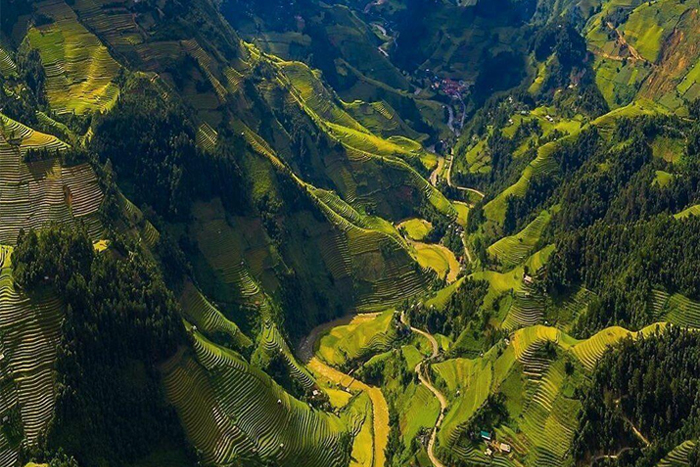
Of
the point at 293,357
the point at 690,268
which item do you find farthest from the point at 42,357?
the point at 690,268

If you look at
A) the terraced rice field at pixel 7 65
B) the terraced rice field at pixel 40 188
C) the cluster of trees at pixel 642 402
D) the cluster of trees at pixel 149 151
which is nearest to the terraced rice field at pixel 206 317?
the cluster of trees at pixel 149 151

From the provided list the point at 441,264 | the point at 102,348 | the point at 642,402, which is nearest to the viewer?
the point at 642,402

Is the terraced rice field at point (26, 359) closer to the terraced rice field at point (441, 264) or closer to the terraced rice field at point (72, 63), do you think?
the terraced rice field at point (72, 63)

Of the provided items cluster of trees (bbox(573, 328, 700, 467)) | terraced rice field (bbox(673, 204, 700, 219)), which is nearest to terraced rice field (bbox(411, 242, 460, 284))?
terraced rice field (bbox(673, 204, 700, 219))

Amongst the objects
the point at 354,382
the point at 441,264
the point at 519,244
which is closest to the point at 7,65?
the point at 354,382

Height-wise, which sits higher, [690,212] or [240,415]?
[690,212]

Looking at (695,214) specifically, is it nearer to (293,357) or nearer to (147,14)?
(293,357)

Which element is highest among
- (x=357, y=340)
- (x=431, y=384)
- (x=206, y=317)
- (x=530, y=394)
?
(x=530, y=394)

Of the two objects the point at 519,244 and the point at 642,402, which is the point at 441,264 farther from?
the point at 642,402

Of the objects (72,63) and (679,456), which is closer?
(679,456)
